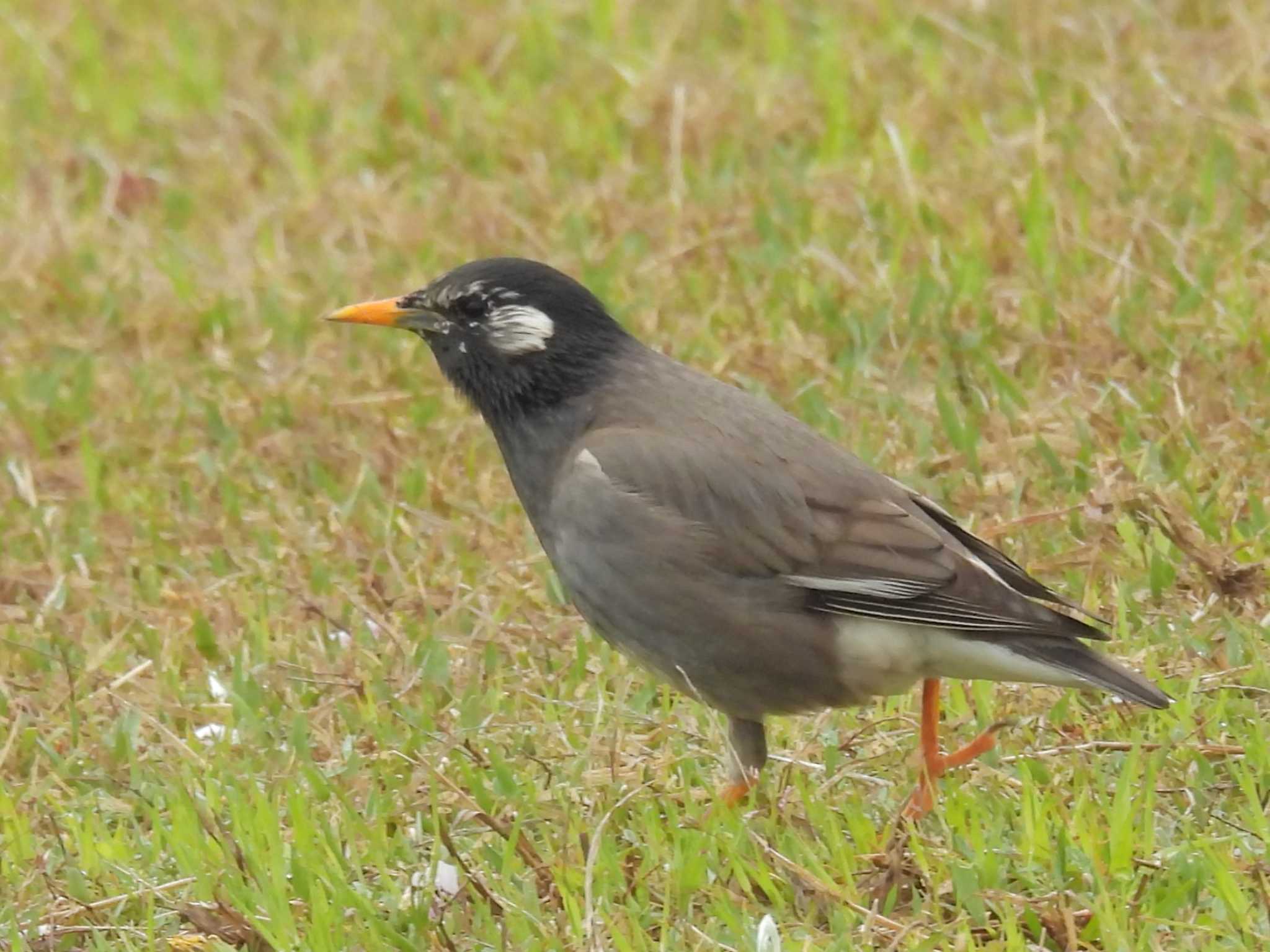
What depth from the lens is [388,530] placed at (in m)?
6.99

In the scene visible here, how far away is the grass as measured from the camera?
493 centimetres

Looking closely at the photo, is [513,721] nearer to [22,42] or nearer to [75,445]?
[75,445]

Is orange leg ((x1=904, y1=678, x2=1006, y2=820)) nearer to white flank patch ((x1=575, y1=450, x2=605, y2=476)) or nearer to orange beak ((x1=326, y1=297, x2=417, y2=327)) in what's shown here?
white flank patch ((x1=575, y1=450, x2=605, y2=476))

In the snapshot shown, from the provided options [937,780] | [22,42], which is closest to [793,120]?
[22,42]

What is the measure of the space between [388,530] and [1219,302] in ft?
9.22

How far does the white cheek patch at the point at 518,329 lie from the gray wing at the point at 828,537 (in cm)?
42

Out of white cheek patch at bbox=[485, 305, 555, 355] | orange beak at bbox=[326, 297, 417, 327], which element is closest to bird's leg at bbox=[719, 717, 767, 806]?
white cheek patch at bbox=[485, 305, 555, 355]

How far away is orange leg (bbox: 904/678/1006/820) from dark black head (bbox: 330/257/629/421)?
1.22m

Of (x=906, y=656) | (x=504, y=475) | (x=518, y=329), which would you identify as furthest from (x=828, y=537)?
(x=504, y=475)

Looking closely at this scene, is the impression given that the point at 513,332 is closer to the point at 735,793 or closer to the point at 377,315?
the point at 377,315

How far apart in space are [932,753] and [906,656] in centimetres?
23

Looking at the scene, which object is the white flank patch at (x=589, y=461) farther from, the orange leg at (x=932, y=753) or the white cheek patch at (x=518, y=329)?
the orange leg at (x=932, y=753)

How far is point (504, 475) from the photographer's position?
24.3ft

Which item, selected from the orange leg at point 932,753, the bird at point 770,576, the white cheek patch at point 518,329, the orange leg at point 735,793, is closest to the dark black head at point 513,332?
the white cheek patch at point 518,329
